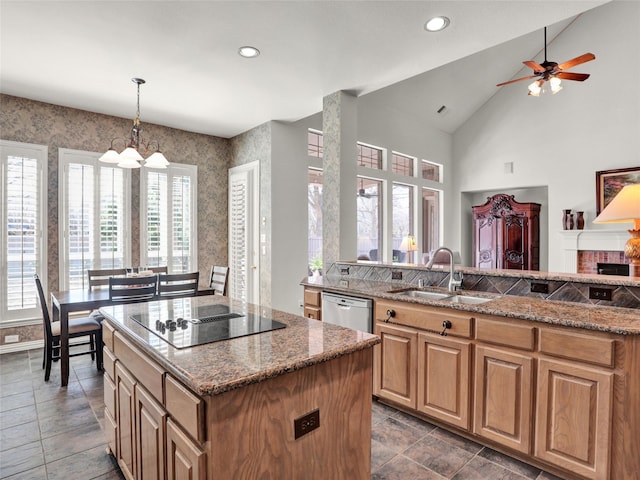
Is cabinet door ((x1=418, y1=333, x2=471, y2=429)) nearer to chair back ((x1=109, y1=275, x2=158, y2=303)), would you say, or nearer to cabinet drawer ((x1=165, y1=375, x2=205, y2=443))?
cabinet drawer ((x1=165, y1=375, x2=205, y2=443))

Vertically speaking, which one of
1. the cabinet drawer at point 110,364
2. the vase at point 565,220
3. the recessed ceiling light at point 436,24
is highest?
the recessed ceiling light at point 436,24

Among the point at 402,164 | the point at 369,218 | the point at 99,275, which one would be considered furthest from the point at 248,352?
the point at 402,164

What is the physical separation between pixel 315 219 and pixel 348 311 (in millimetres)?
3331

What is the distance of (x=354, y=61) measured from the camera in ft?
10.9

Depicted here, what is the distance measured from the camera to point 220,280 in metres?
4.43

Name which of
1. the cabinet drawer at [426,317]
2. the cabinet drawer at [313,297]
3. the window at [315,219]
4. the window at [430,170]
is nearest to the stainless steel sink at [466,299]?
the cabinet drawer at [426,317]

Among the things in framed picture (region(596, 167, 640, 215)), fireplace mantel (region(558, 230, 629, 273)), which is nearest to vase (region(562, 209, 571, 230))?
fireplace mantel (region(558, 230, 629, 273))

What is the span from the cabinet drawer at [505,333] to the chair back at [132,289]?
2850 mm

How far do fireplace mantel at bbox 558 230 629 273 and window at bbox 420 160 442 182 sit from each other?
8.40 ft

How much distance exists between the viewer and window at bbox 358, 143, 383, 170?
6.17 metres

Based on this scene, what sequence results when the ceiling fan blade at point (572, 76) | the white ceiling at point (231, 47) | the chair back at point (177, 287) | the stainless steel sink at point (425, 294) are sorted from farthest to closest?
the ceiling fan blade at point (572, 76) → the chair back at point (177, 287) → the stainless steel sink at point (425, 294) → the white ceiling at point (231, 47)

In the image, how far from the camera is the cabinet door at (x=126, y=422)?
1.70 meters

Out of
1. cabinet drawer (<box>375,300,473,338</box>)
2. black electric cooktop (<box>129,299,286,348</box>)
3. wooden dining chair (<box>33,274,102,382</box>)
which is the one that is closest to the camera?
black electric cooktop (<box>129,299,286,348</box>)

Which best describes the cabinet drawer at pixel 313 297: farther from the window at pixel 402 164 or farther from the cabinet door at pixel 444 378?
the window at pixel 402 164
